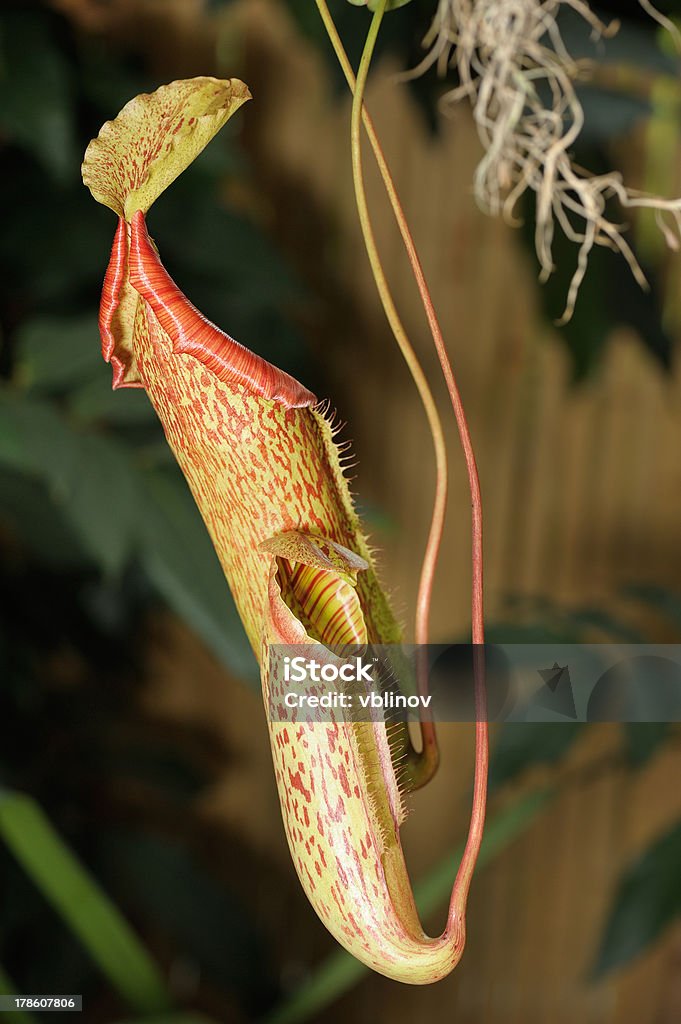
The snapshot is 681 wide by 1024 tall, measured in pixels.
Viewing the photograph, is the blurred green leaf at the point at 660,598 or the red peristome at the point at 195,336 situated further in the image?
the blurred green leaf at the point at 660,598

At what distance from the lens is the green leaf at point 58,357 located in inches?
23.7

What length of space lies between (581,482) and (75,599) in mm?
672

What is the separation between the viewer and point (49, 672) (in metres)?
1.15

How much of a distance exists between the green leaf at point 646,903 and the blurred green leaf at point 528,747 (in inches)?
4.0

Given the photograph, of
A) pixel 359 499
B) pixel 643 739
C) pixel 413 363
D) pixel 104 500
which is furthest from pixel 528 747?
pixel 413 363

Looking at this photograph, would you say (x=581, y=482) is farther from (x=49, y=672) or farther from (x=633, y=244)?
(x=633, y=244)

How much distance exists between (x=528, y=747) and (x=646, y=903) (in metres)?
0.14

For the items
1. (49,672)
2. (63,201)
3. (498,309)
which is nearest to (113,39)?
(63,201)

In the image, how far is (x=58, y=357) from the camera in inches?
23.9

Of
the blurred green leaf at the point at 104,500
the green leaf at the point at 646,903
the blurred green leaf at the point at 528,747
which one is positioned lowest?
the green leaf at the point at 646,903

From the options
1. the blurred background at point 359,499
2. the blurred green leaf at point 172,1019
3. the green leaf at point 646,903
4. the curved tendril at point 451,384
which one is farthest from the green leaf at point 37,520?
the curved tendril at point 451,384

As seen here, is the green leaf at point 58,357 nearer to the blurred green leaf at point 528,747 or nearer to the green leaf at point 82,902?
the green leaf at point 82,902

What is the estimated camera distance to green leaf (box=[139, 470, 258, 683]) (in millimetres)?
562

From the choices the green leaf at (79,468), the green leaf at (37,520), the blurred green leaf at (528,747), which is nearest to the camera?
the green leaf at (79,468)
